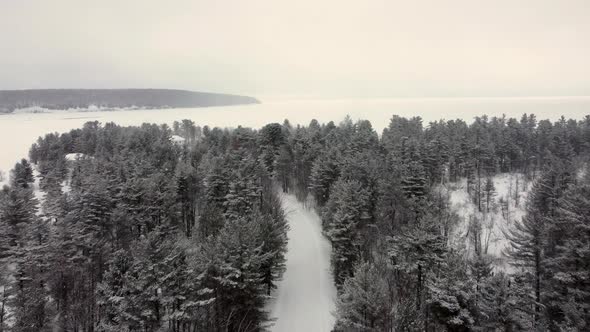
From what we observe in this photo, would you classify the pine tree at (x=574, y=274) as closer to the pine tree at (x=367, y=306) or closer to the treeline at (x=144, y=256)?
the pine tree at (x=367, y=306)

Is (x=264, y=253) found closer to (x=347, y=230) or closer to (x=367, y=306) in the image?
(x=347, y=230)

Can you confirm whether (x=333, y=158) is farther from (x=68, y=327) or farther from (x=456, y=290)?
(x=68, y=327)

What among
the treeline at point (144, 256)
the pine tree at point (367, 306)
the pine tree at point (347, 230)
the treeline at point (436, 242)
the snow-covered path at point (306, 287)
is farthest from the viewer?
the pine tree at point (347, 230)

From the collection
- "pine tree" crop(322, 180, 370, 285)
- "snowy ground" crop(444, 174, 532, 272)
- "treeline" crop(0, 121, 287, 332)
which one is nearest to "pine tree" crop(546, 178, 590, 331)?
"pine tree" crop(322, 180, 370, 285)

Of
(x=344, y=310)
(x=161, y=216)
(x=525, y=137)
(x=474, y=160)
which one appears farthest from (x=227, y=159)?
(x=525, y=137)

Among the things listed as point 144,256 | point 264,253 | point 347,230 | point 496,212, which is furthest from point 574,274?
point 496,212

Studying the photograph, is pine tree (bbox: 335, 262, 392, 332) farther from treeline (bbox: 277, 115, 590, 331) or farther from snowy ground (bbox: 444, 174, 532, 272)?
snowy ground (bbox: 444, 174, 532, 272)

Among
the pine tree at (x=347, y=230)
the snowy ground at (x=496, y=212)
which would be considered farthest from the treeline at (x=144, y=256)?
the snowy ground at (x=496, y=212)
